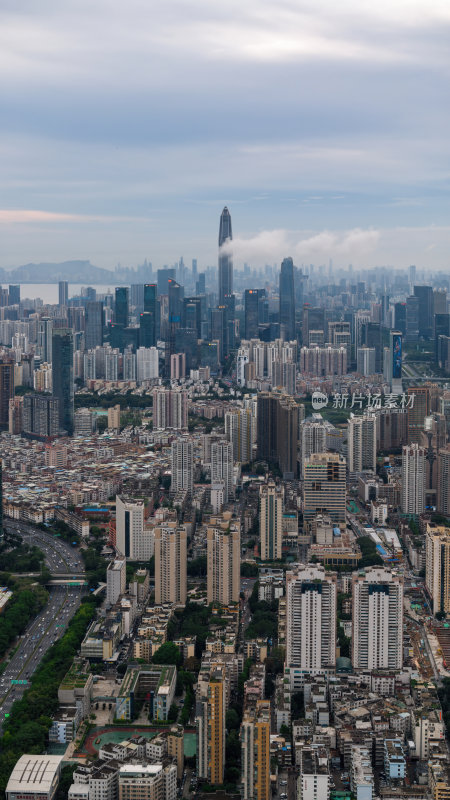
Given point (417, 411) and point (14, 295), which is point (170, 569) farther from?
point (14, 295)

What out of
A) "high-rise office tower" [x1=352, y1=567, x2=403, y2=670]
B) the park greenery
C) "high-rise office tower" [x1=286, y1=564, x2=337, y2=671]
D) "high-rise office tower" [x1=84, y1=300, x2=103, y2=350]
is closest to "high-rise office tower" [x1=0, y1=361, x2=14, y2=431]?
"high-rise office tower" [x1=84, y1=300, x2=103, y2=350]

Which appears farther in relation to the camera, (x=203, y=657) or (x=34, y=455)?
(x=34, y=455)

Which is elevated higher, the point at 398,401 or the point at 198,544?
the point at 398,401

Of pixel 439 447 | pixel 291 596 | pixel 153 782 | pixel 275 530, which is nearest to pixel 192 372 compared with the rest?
pixel 439 447

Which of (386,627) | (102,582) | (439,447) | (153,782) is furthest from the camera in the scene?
(439,447)

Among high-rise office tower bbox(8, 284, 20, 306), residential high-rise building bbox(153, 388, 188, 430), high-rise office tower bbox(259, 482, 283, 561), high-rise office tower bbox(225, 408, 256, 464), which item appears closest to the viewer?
high-rise office tower bbox(259, 482, 283, 561)

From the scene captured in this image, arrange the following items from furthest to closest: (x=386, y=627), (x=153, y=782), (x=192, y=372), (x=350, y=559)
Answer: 1. (x=192, y=372)
2. (x=350, y=559)
3. (x=386, y=627)
4. (x=153, y=782)

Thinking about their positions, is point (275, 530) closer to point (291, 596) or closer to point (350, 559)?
point (350, 559)

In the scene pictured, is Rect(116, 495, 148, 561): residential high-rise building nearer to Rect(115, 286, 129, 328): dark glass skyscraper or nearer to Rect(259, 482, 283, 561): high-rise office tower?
Rect(259, 482, 283, 561): high-rise office tower

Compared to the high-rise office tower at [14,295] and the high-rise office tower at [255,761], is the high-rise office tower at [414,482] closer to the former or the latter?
the high-rise office tower at [255,761]
